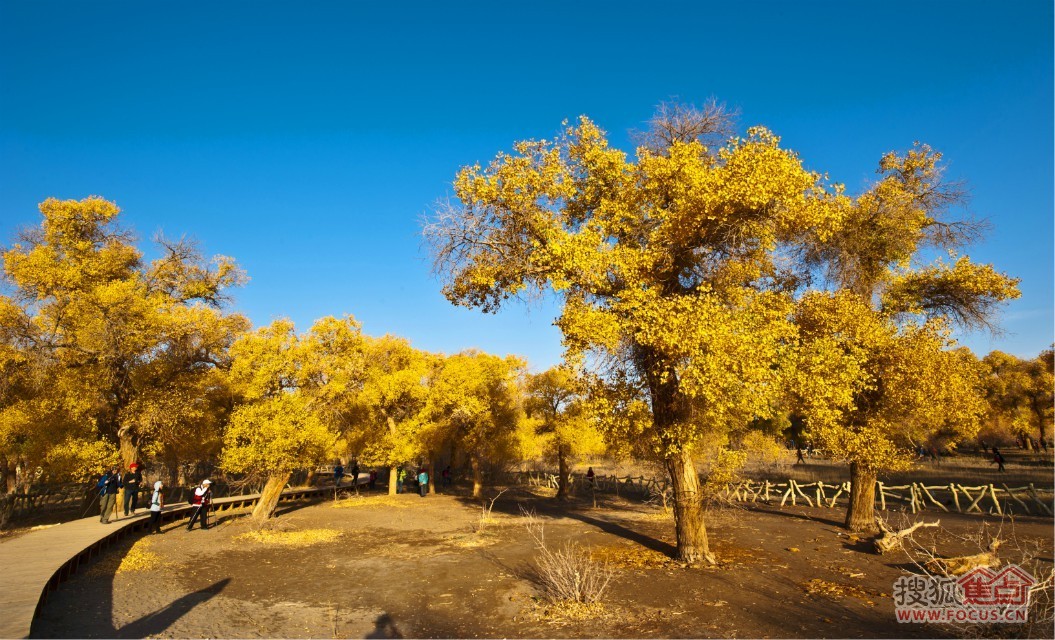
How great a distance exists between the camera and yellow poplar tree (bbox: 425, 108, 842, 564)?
1011 centimetres

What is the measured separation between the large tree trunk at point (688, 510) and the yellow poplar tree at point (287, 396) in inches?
466

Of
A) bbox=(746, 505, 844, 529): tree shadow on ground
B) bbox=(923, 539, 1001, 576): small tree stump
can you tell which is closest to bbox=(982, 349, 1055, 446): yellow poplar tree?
bbox=(746, 505, 844, 529): tree shadow on ground

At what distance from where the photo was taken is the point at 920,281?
1538 centimetres

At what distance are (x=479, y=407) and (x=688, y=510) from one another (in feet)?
53.5

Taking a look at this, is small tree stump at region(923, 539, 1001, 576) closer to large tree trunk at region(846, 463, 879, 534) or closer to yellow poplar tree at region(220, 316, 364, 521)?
large tree trunk at region(846, 463, 879, 534)

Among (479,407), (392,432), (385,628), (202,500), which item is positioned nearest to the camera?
(385,628)

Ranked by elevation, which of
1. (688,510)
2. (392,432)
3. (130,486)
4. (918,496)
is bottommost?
(918,496)

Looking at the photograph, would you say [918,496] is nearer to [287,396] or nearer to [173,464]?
[287,396]

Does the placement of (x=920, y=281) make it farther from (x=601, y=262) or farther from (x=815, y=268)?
(x=601, y=262)

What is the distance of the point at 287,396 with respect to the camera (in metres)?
18.5

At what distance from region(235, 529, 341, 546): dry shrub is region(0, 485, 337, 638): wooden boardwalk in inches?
135

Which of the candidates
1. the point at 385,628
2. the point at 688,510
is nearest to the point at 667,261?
the point at 688,510

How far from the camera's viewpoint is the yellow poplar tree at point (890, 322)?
46.1 ft

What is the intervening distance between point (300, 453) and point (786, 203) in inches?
648
